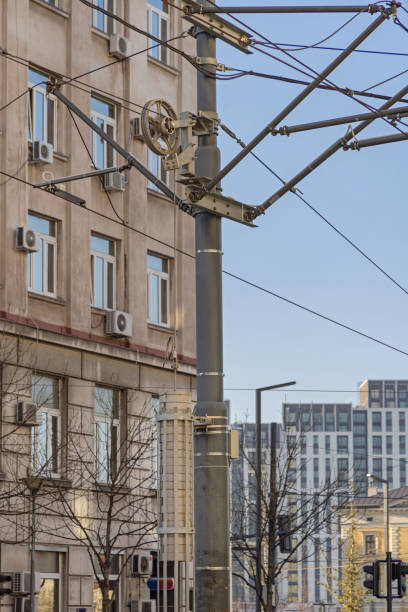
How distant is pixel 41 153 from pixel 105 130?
10.5 feet

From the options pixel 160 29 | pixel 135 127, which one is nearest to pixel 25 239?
pixel 135 127

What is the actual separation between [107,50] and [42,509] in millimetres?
10809

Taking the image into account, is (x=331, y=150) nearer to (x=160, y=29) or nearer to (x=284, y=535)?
(x=160, y=29)

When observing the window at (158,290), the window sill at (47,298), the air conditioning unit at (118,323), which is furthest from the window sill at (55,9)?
the air conditioning unit at (118,323)

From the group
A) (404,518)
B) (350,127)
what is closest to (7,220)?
(350,127)

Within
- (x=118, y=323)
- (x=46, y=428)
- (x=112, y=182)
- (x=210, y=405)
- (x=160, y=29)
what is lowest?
(x=210, y=405)

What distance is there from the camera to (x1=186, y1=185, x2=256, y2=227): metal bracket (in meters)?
14.9

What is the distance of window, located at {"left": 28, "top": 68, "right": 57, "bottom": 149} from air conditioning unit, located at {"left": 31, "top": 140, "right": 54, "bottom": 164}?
44 centimetres

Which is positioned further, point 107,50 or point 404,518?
point 404,518

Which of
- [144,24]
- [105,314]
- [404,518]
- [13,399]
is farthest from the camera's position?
[404,518]

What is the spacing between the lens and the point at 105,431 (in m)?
30.5

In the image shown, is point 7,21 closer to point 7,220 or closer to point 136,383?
point 7,220

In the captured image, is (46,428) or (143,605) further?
(143,605)

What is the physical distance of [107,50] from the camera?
31.3 m
